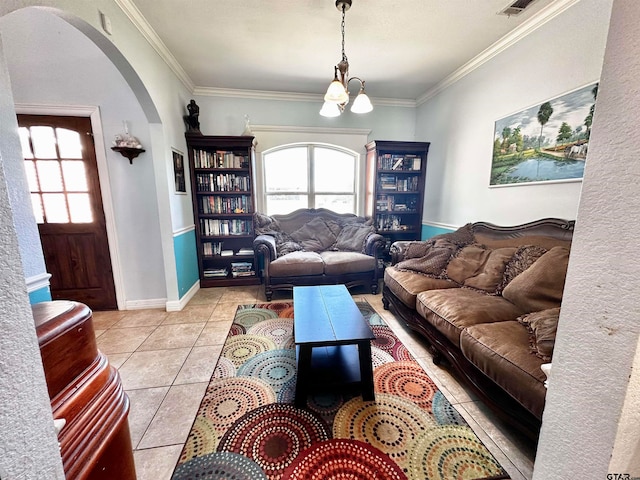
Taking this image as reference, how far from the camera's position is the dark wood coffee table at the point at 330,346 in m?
1.52

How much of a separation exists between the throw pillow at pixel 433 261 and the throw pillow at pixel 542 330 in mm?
923

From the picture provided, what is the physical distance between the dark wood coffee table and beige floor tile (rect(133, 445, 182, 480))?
2.13 ft

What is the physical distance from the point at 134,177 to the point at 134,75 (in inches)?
38.9

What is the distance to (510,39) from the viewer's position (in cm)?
237

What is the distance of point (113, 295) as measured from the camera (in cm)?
286

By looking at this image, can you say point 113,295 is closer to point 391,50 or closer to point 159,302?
point 159,302

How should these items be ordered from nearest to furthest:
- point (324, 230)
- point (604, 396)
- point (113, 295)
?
point (604, 396) → point (113, 295) → point (324, 230)

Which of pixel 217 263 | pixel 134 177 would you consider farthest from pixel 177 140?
pixel 217 263

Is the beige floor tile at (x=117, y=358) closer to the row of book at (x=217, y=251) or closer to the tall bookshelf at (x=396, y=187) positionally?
the row of book at (x=217, y=251)

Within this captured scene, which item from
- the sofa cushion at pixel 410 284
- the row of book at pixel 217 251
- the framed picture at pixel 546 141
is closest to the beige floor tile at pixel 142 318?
the row of book at pixel 217 251

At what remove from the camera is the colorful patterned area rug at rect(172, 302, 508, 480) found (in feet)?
3.90

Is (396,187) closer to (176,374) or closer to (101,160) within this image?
(176,374)

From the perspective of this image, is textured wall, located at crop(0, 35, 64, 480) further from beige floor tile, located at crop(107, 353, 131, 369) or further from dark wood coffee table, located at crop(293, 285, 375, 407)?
beige floor tile, located at crop(107, 353, 131, 369)

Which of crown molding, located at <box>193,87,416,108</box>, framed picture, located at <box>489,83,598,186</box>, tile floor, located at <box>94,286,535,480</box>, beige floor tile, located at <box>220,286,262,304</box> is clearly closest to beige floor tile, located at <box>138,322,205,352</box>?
tile floor, located at <box>94,286,535,480</box>
